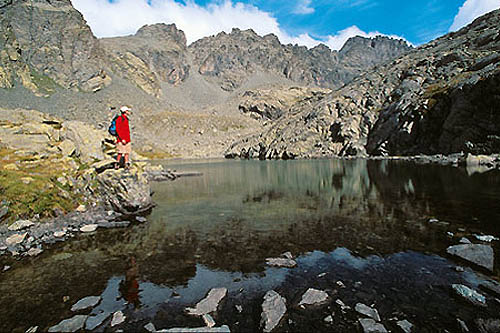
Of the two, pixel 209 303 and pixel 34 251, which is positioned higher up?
pixel 209 303

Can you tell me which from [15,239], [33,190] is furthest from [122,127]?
[15,239]

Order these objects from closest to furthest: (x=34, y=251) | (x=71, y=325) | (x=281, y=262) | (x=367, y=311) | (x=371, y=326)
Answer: (x=371, y=326)
(x=71, y=325)
(x=367, y=311)
(x=281, y=262)
(x=34, y=251)

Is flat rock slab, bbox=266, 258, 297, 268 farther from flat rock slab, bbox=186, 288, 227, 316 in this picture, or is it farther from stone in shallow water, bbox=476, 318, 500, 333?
stone in shallow water, bbox=476, 318, 500, 333

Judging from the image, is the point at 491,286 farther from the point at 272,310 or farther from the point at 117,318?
the point at 117,318

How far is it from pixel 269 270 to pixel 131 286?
5.00 m

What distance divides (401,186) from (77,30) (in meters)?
247

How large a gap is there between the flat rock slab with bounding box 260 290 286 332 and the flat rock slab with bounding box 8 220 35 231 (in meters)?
14.6

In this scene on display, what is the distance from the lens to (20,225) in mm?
14422

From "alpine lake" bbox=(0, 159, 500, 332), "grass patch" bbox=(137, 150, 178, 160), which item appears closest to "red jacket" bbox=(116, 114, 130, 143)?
"alpine lake" bbox=(0, 159, 500, 332)

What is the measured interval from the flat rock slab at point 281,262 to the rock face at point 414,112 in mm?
53867

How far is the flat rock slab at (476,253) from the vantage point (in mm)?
9047

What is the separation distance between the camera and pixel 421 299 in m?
7.55

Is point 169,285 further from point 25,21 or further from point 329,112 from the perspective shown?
point 25,21

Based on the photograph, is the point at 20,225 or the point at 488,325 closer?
the point at 488,325
